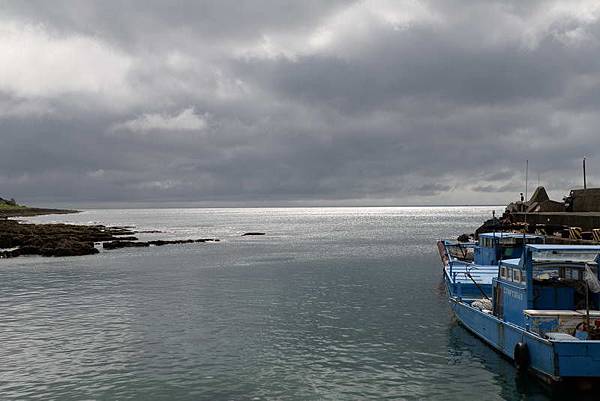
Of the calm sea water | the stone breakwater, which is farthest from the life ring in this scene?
the stone breakwater

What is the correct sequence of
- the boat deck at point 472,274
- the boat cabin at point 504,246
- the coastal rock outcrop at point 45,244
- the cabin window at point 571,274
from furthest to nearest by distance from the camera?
1. the coastal rock outcrop at point 45,244
2. the boat cabin at point 504,246
3. the boat deck at point 472,274
4. the cabin window at point 571,274

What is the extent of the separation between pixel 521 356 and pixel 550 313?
2.30 m

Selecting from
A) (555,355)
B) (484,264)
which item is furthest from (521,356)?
(484,264)

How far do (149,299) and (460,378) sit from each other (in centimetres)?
2818

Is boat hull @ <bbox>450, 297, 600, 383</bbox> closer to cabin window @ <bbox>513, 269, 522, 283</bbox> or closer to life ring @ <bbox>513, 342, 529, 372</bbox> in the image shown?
life ring @ <bbox>513, 342, 529, 372</bbox>

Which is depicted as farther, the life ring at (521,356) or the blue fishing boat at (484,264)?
the blue fishing boat at (484,264)

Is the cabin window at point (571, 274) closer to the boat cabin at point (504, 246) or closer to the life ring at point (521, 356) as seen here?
the life ring at point (521, 356)

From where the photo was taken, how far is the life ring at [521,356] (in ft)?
70.2

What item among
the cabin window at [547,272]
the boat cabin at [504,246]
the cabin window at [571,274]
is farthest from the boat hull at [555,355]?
the boat cabin at [504,246]

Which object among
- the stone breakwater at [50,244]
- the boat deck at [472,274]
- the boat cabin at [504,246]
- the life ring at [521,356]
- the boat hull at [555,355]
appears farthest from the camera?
the stone breakwater at [50,244]

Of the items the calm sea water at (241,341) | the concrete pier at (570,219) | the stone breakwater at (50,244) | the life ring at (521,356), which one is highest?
the concrete pier at (570,219)

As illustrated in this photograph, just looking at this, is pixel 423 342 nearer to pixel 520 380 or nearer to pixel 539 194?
pixel 520 380

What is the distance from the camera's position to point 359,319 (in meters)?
34.2

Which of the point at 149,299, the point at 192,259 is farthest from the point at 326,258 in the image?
the point at 149,299
